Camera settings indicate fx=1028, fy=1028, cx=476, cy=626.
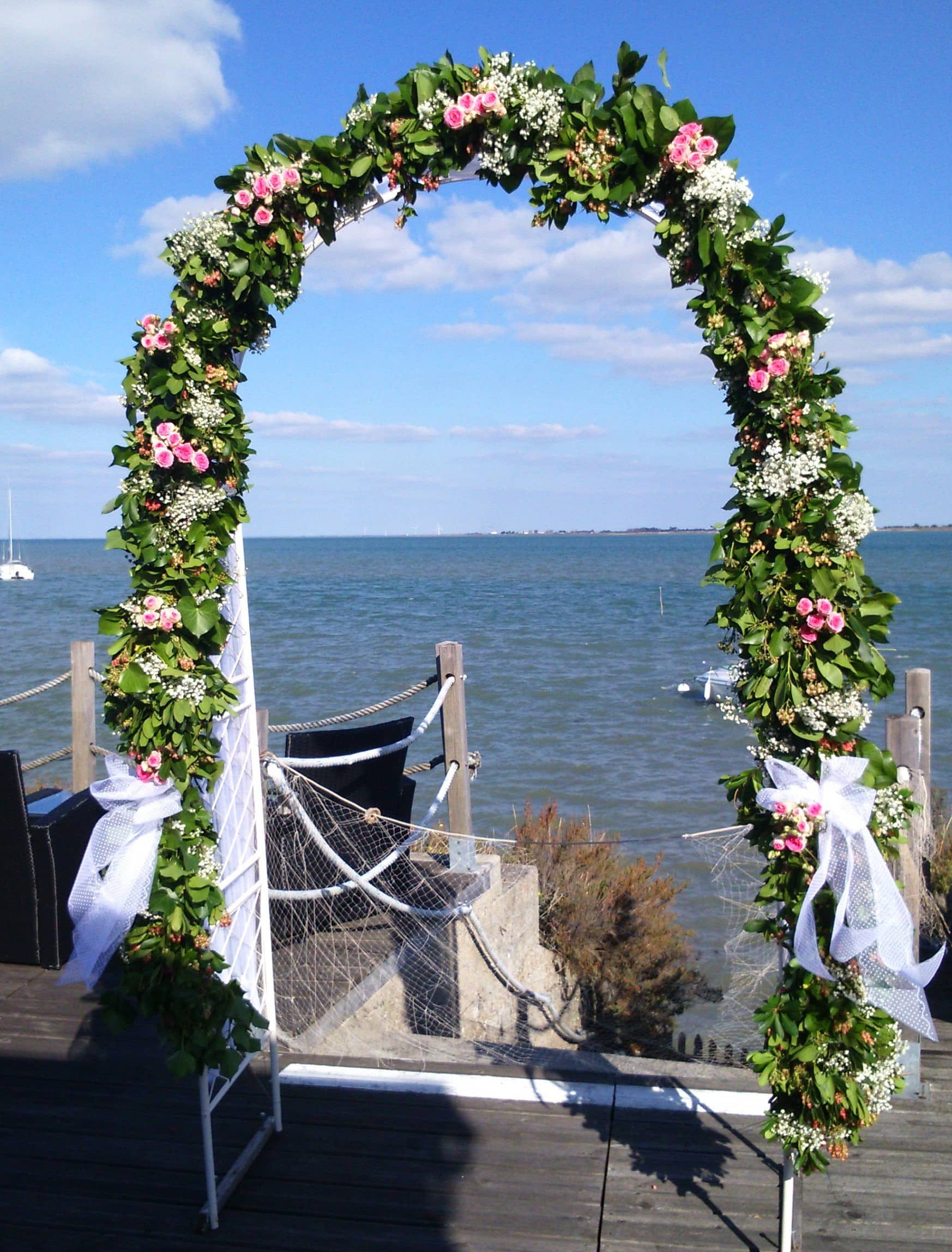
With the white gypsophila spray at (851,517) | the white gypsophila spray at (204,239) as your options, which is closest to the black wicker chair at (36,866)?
the white gypsophila spray at (204,239)

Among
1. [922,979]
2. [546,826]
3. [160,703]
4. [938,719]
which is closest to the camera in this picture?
[922,979]

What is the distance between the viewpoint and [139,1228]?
9.82ft

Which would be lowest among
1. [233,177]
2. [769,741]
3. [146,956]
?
[146,956]

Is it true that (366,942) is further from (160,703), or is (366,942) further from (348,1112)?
(160,703)

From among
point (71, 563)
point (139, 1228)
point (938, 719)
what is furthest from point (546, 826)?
point (71, 563)

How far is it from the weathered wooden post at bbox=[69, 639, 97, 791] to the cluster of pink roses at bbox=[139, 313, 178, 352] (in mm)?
3956

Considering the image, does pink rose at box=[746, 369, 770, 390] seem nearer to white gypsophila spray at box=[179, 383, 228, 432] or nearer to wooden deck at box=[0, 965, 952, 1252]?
white gypsophila spray at box=[179, 383, 228, 432]

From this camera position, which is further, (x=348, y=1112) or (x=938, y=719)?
(x=938, y=719)

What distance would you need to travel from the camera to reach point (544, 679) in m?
20.4

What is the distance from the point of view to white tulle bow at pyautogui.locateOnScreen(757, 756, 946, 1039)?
8.31 feet

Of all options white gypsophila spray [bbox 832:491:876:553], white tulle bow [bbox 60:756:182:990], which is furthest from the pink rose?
white tulle bow [bbox 60:756:182:990]

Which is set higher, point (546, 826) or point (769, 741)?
point (769, 741)

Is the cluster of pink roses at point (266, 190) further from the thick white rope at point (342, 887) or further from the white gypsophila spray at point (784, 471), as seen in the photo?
the thick white rope at point (342, 887)

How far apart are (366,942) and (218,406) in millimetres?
3134
